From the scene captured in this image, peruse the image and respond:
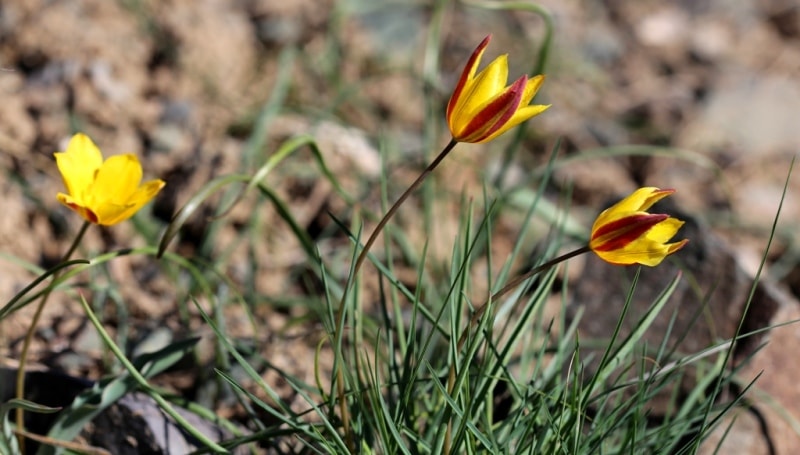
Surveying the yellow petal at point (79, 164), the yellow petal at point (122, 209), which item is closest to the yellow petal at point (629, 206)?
the yellow petal at point (122, 209)

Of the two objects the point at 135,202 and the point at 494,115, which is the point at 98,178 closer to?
the point at 135,202

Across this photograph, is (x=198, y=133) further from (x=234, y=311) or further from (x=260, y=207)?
(x=234, y=311)

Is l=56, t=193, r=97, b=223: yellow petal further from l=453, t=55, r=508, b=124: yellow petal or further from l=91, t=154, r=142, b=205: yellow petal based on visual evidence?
l=453, t=55, r=508, b=124: yellow petal

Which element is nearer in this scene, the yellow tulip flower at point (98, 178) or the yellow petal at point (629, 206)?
the yellow petal at point (629, 206)

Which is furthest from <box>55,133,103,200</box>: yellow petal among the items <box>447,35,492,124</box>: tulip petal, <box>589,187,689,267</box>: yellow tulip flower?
<box>589,187,689,267</box>: yellow tulip flower

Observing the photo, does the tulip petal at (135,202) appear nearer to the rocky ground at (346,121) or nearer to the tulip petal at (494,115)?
the tulip petal at (494,115)

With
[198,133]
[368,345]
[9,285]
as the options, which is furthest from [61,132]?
[368,345]
